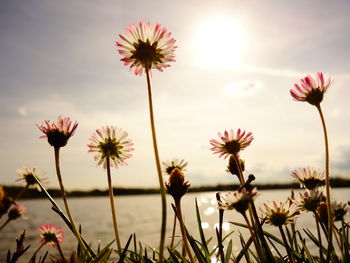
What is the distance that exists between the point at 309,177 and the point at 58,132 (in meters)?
1.79

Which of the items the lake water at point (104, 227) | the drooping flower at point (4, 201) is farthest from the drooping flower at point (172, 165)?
the drooping flower at point (4, 201)

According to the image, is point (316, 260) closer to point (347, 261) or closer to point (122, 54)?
point (347, 261)

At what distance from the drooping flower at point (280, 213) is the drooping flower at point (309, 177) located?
60cm

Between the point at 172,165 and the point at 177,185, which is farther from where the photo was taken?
the point at 172,165

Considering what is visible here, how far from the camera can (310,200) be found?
6.64ft

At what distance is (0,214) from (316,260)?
2113 mm

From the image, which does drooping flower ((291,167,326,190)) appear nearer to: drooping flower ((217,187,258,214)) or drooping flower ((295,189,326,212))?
drooping flower ((295,189,326,212))

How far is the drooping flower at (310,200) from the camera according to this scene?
79.4 inches

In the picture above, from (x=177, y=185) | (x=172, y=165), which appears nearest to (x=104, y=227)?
(x=172, y=165)

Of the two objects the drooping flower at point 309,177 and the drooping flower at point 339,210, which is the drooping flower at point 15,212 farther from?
the drooping flower at point 339,210

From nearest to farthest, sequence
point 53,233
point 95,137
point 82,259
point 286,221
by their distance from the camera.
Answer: point 286,221, point 82,259, point 95,137, point 53,233

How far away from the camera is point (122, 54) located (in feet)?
6.27

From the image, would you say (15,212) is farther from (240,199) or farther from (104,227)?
(104,227)

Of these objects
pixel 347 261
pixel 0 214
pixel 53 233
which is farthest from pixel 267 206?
pixel 53 233
